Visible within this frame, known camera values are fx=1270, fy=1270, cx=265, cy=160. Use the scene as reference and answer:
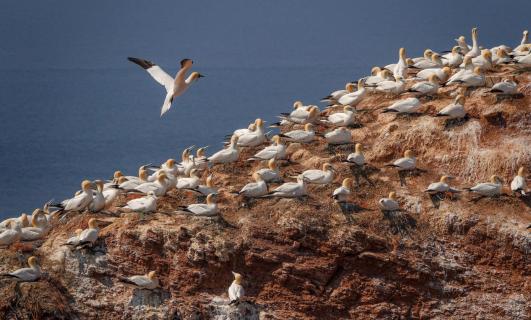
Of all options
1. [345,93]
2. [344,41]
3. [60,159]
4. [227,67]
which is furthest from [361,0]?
[345,93]

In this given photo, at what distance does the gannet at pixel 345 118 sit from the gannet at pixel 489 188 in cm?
496

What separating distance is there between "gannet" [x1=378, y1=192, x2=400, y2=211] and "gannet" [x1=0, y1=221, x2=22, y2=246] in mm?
9632

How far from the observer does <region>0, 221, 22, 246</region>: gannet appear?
33.5 metres

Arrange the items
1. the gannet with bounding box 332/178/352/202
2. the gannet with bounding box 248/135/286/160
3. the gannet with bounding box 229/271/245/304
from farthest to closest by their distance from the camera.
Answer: the gannet with bounding box 248/135/286/160, the gannet with bounding box 332/178/352/202, the gannet with bounding box 229/271/245/304

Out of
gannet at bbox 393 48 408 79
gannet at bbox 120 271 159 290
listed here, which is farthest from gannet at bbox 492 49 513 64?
gannet at bbox 120 271 159 290

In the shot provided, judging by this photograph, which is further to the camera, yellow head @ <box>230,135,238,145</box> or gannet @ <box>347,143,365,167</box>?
yellow head @ <box>230,135,238,145</box>

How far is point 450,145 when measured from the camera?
117 feet

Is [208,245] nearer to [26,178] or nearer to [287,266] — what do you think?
[287,266]

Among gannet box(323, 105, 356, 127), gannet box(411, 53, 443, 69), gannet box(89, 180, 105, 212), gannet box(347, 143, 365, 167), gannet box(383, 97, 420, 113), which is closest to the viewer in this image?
gannet box(89, 180, 105, 212)

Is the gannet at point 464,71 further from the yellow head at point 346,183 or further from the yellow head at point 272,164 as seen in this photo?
the yellow head at point 272,164

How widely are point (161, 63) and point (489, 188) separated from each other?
103147 millimetres

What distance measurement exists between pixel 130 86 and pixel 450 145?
105 meters

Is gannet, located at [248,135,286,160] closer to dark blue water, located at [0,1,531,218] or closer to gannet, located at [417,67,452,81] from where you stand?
gannet, located at [417,67,452,81]

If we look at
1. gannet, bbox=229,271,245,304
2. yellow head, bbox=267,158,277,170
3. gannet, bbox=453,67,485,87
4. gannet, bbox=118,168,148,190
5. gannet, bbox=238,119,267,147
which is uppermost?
gannet, bbox=453,67,485,87
